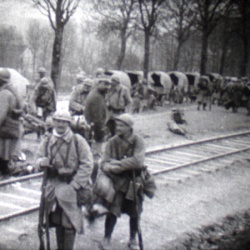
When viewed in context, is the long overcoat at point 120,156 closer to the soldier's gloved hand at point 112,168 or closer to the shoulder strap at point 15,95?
the soldier's gloved hand at point 112,168

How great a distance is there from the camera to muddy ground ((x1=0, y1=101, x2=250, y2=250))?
6910 millimetres

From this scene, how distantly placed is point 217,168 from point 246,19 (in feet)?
111

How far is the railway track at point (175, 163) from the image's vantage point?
8.29m

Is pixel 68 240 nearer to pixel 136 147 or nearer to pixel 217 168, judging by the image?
A: pixel 136 147

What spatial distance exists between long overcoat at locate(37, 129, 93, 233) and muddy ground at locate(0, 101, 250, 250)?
1.17 meters

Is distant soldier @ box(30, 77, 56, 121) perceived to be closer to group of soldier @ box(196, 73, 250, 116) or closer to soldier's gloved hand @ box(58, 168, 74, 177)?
soldier's gloved hand @ box(58, 168, 74, 177)

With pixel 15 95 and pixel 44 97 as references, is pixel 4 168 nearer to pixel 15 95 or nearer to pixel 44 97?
pixel 15 95

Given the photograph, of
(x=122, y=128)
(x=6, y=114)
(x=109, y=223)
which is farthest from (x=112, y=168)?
(x=6, y=114)

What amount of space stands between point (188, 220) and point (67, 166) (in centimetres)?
331

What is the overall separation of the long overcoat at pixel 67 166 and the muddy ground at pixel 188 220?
117cm

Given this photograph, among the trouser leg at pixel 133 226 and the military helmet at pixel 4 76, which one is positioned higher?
the military helmet at pixel 4 76

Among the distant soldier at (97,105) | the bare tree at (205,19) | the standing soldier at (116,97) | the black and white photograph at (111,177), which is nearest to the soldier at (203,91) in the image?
the black and white photograph at (111,177)

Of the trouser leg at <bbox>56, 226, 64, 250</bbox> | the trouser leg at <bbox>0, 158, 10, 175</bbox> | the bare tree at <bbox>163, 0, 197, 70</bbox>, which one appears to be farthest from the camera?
the bare tree at <bbox>163, 0, 197, 70</bbox>

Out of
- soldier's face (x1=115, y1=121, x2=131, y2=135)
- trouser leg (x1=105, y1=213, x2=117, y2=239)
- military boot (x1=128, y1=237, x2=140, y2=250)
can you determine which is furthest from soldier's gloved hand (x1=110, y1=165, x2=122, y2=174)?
military boot (x1=128, y1=237, x2=140, y2=250)
